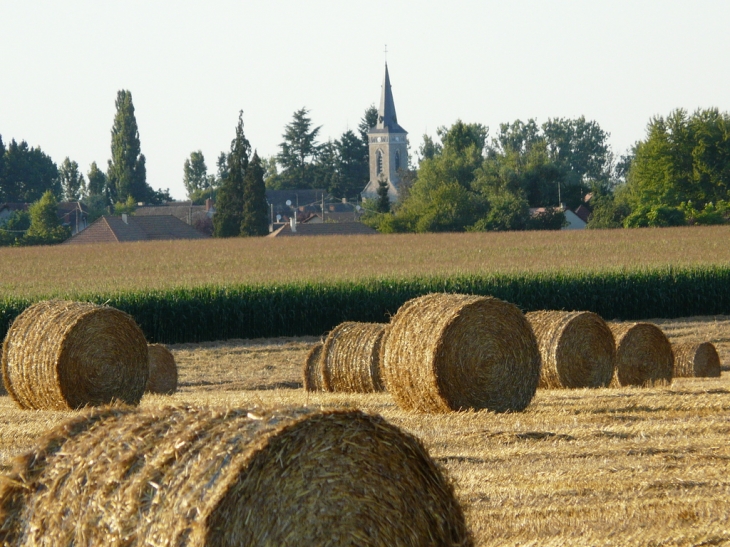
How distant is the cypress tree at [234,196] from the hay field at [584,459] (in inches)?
2432

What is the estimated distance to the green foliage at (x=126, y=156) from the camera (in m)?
114

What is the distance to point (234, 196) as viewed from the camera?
7588 centimetres

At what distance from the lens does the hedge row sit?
2462 centimetres

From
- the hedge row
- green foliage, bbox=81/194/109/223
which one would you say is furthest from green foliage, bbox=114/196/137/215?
the hedge row

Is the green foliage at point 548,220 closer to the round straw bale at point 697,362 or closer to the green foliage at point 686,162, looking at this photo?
the green foliage at point 686,162

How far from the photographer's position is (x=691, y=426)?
30.0 ft

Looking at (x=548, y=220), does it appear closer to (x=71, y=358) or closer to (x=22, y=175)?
(x=71, y=358)

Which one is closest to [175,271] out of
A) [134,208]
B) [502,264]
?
[502,264]

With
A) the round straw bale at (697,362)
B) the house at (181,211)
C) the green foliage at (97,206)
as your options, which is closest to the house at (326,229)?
the house at (181,211)

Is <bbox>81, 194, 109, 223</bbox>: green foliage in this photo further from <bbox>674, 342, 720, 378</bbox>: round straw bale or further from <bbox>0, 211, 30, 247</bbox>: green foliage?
<bbox>674, 342, 720, 378</bbox>: round straw bale

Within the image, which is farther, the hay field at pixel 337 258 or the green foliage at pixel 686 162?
the green foliage at pixel 686 162

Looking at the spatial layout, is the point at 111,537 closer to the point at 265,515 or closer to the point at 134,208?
the point at 265,515

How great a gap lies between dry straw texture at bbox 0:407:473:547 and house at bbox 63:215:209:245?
185 feet

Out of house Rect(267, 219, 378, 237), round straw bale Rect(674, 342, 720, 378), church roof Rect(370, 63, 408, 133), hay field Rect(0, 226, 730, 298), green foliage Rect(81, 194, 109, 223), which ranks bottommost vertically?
round straw bale Rect(674, 342, 720, 378)
